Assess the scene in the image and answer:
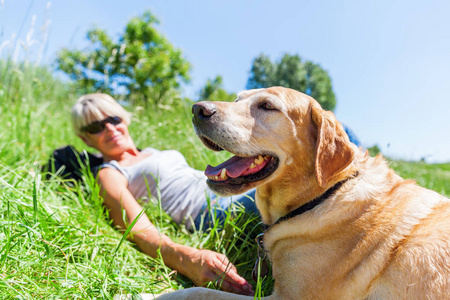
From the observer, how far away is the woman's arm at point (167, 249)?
2.19 meters

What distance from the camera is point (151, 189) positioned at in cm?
324

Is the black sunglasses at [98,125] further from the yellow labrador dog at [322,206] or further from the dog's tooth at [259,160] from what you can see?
the dog's tooth at [259,160]

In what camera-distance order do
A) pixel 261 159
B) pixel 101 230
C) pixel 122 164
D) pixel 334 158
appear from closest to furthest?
pixel 334 158, pixel 261 159, pixel 101 230, pixel 122 164

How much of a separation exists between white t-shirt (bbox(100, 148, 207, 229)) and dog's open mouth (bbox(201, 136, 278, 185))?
3.43 ft

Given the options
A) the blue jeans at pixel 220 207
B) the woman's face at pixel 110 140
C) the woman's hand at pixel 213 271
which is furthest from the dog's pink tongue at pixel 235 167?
the woman's face at pixel 110 140

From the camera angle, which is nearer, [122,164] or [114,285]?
[114,285]

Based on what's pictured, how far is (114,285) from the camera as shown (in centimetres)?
197

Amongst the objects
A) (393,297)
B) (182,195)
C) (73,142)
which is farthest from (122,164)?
(393,297)

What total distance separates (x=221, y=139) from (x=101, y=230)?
5.01 feet

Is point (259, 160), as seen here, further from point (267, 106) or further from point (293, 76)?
point (293, 76)

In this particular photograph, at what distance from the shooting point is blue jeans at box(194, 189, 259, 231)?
287cm

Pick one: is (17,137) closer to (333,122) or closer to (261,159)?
(261,159)

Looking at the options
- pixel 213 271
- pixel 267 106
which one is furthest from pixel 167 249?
pixel 267 106

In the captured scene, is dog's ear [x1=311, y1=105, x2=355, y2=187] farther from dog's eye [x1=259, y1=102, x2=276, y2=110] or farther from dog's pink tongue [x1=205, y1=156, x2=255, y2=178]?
dog's pink tongue [x1=205, y1=156, x2=255, y2=178]
